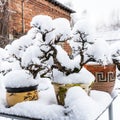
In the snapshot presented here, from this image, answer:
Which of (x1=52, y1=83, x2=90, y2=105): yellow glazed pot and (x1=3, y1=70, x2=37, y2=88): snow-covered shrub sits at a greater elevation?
(x1=3, y1=70, x2=37, y2=88): snow-covered shrub

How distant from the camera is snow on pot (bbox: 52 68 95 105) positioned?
1.44m

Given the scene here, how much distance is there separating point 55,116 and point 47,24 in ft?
1.72

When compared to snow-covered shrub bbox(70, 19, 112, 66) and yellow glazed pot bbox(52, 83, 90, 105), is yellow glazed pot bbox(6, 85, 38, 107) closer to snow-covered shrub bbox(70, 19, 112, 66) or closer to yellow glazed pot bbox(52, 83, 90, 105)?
yellow glazed pot bbox(52, 83, 90, 105)

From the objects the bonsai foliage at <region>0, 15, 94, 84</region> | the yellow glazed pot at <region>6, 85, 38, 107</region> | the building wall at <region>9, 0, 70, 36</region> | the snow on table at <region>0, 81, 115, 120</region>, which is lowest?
the snow on table at <region>0, 81, 115, 120</region>

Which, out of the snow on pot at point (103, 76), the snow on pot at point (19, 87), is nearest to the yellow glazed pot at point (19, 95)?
the snow on pot at point (19, 87)

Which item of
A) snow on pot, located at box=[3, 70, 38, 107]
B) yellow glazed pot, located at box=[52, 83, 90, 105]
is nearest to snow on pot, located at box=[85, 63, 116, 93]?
yellow glazed pot, located at box=[52, 83, 90, 105]

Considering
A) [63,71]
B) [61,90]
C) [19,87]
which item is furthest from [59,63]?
[19,87]

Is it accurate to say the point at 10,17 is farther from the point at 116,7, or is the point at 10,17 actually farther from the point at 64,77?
the point at 116,7

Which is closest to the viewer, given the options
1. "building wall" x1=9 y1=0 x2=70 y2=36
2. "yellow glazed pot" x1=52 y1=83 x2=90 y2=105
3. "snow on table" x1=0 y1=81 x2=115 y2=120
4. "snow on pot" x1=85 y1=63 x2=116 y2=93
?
"snow on table" x1=0 y1=81 x2=115 y2=120

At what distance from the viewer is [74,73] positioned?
4.96 ft

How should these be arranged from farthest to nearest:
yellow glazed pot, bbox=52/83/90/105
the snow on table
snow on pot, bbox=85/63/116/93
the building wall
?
the building wall < snow on pot, bbox=85/63/116/93 < yellow glazed pot, bbox=52/83/90/105 < the snow on table

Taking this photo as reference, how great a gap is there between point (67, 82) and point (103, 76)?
51 cm

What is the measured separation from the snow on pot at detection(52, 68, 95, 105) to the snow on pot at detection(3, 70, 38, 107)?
0.14 meters

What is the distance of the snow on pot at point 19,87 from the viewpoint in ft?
4.77
